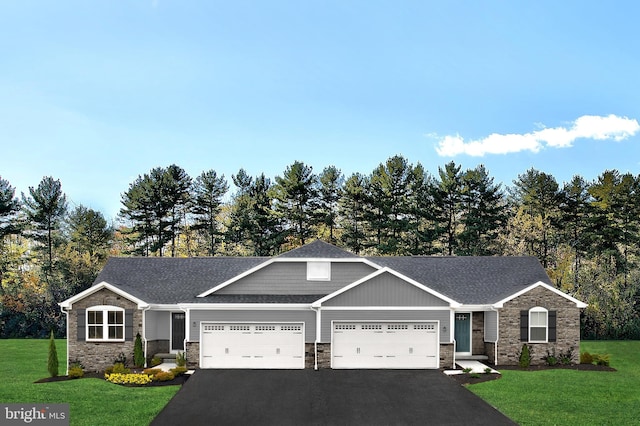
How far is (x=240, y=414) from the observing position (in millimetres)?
13891

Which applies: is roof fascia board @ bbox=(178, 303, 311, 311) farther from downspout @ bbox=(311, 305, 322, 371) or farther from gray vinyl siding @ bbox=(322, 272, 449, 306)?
gray vinyl siding @ bbox=(322, 272, 449, 306)

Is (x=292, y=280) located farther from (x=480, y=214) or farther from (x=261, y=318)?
(x=480, y=214)

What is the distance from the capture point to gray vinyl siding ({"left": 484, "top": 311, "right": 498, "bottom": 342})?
22.1 metres

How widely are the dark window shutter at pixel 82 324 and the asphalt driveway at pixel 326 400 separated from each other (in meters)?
5.67

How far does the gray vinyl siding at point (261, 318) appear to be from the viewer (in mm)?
20719

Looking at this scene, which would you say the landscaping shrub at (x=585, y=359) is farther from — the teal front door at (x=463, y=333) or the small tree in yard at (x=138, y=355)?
the small tree in yard at (x=138, y=355)

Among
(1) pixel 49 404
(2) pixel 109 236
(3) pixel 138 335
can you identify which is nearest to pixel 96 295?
(3) pixel 138 335

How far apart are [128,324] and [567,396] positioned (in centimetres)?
1673

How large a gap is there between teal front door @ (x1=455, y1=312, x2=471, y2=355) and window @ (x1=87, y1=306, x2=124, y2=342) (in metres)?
14.7

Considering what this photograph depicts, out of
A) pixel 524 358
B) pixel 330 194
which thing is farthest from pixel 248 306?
pixel 330 194

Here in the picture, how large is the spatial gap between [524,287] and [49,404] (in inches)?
750

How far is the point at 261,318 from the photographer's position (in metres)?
20.7

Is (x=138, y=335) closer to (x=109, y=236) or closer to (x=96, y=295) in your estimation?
(x=96, y=295)

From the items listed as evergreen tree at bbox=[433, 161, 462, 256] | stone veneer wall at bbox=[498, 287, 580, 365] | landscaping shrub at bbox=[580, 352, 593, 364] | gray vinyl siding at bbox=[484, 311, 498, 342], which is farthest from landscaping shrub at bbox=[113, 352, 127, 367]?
evergreen tree at bbox=[433, 161, 462, 256]
